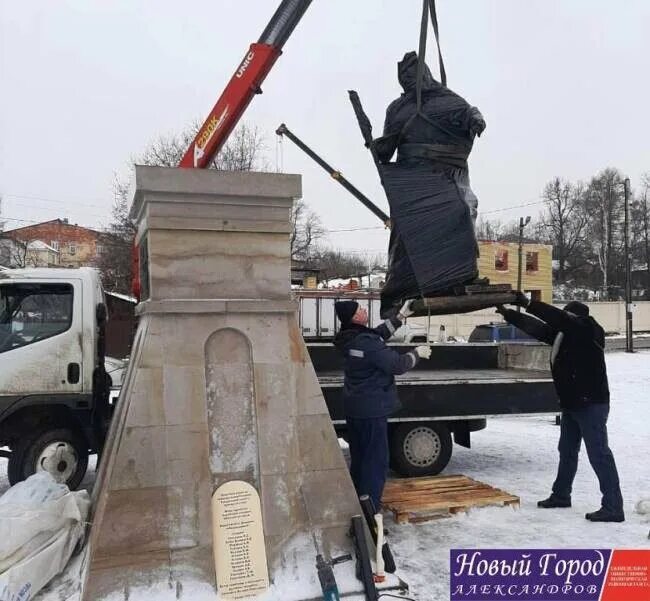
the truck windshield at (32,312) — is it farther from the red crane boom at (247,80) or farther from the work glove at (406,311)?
the work glove at (406,311)

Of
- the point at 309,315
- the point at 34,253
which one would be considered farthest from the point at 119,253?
the point at 34,253

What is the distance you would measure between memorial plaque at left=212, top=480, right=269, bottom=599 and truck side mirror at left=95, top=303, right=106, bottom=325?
3.39 metres

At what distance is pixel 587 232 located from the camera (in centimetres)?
5888

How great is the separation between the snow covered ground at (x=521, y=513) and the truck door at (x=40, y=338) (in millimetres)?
1622

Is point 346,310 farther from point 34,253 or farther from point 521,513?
point 34,253

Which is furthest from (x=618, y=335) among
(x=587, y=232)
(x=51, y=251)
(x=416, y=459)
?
(x=51, y=251)

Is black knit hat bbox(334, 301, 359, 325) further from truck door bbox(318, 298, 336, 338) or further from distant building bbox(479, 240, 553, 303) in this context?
distant building bbox(479, 240, 553, 303)

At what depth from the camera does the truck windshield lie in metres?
6.00

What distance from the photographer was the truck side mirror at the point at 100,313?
636cm

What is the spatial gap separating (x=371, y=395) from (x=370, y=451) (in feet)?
1.40

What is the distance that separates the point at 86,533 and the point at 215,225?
214 cm

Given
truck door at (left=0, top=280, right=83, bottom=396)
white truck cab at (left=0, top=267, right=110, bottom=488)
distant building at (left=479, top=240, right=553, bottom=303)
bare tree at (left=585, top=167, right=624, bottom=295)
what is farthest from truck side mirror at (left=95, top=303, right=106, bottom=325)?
bare tree at (left=585, top=167, right=624, bottom=295)

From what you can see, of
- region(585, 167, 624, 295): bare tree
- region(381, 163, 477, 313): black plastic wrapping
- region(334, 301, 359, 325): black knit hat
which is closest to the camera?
region(381, 163, 477, 313): black plastic wrapping

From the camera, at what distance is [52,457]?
597cm
